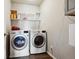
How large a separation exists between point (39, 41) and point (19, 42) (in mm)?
803

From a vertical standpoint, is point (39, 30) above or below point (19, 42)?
above

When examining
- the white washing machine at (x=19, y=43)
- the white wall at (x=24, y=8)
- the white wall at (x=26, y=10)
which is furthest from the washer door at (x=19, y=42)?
the white wall at (x=24, y=8)

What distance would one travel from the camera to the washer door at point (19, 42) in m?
3.16

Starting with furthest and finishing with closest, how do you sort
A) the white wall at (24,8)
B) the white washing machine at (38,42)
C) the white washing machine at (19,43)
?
the white wall at (24,8) < the white washing machine at (38,42) < the white washing machine at (19,43)

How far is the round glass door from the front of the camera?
3.16 metres

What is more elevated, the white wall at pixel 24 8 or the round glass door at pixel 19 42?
the white wall at pixel 24 8

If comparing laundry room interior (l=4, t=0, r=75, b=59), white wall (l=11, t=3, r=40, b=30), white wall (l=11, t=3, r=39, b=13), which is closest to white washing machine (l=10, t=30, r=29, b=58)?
laundry room interior (l=4, t=0, r=75, b=59)

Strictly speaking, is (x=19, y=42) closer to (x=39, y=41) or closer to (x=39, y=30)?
(x=39, y=41)

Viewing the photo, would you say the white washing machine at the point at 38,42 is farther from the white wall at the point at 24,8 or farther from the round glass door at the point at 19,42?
the white wall at the point at 24,8

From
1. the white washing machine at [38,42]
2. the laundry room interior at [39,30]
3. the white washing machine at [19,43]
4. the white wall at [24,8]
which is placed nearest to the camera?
the laundry room interior at [39,30]

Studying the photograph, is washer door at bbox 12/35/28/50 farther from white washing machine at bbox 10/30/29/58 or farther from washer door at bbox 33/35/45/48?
washer door at bbox 33/35/45/48

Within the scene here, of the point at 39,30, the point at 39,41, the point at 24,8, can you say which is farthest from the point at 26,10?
the point at 39,41

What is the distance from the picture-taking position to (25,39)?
10.8 feet

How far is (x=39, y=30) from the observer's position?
152 inches
